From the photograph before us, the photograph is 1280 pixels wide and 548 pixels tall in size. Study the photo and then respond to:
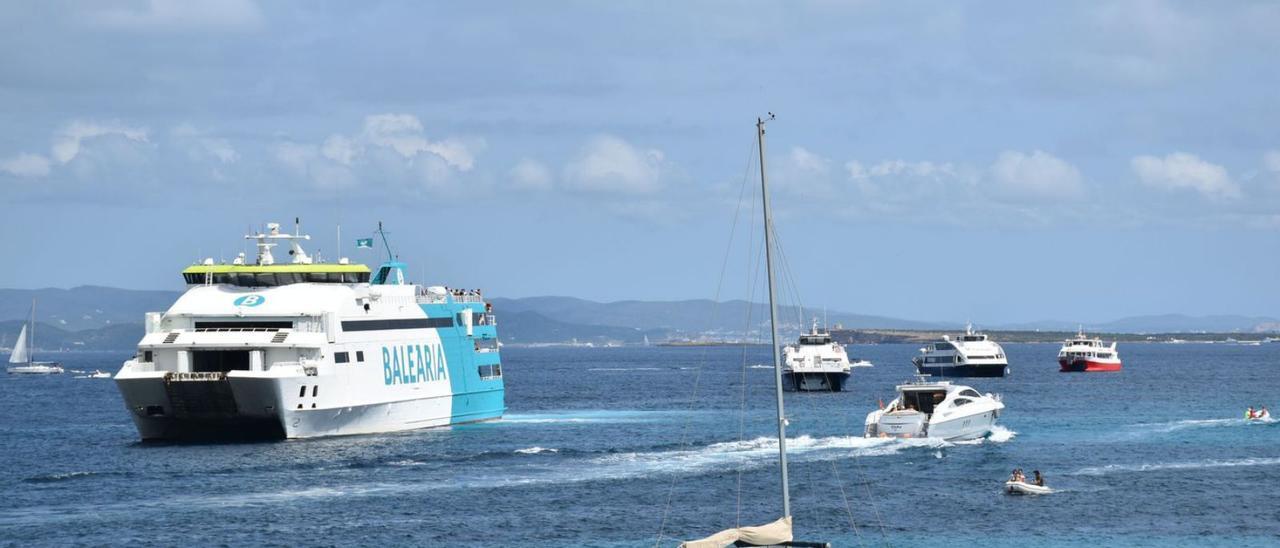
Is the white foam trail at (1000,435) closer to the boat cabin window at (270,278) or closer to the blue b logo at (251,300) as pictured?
the boat cabin window at (270,278)

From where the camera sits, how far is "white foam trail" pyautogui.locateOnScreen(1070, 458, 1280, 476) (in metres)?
63.8

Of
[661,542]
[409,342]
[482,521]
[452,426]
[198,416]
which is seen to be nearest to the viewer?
[661,542]

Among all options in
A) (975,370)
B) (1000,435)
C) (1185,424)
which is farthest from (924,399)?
(975,370)

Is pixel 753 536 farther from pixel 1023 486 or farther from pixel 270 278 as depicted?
pixel 270 278

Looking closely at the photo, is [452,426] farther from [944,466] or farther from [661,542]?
[661,542]

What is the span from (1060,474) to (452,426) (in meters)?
32.6

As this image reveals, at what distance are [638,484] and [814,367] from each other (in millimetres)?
67382

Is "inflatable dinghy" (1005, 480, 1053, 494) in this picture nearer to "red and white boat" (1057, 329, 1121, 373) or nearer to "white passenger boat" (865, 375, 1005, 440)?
"white passenger boat" (865, 375, 1005, 440)

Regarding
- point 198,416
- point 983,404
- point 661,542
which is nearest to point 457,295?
point 198,416

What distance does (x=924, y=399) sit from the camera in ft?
257

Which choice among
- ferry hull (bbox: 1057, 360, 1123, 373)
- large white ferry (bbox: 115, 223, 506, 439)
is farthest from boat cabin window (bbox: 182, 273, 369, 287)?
ferry hull (bbox: 1057, 360, 1123, 373)

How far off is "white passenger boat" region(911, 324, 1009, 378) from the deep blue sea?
2512 inches

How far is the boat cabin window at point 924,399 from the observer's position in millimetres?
78250

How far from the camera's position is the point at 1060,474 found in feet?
207
